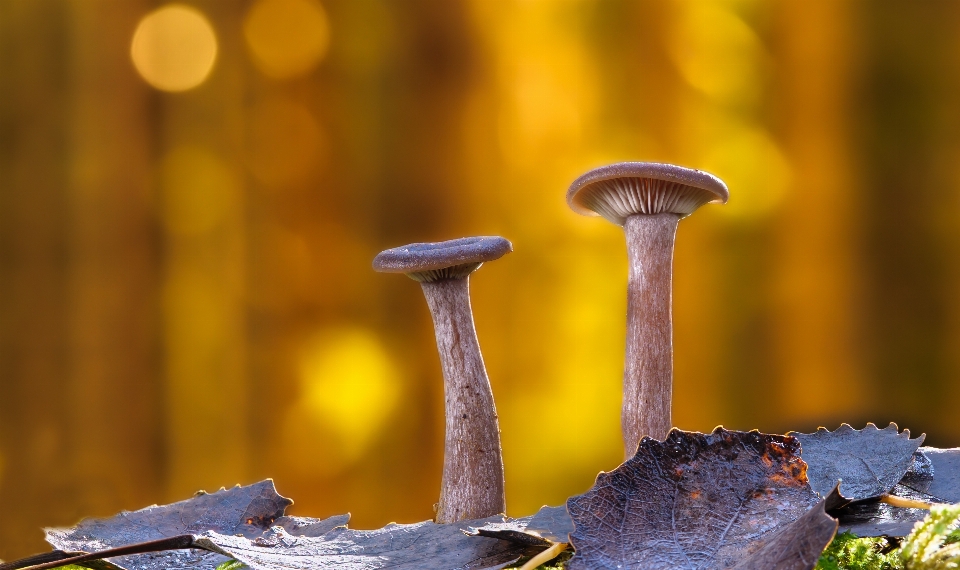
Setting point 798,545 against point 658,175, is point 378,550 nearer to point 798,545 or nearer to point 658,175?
point 798,545

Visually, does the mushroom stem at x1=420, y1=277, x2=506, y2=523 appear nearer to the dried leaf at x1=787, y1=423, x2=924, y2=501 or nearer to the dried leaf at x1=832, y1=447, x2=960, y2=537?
the dried leaf at x1=787, y1=423, x2=924, y2=501

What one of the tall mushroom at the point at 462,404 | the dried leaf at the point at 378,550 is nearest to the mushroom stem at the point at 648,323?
the tall mushroom at the point at 462,404

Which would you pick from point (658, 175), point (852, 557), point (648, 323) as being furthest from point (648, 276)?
point (852, 557)

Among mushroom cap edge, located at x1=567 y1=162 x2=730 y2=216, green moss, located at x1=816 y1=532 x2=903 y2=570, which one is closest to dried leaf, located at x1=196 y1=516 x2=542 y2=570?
green moss, located at x1=816 y1=532 x2=903 y2=570

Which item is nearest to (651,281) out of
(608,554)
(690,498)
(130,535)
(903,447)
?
(903,447)

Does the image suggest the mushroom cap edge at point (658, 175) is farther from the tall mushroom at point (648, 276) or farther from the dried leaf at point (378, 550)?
the dried leaf at point (378, 550)

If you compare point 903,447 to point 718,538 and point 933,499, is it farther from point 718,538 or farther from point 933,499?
point 718,538
